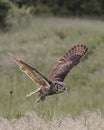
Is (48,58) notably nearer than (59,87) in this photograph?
No

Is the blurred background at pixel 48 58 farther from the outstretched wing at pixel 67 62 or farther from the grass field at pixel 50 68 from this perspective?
the outstretched wing at pixel 67 62

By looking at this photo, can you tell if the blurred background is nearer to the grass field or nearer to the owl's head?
the grass field

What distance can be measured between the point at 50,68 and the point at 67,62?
8.91 metres

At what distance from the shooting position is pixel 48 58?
18.7 m

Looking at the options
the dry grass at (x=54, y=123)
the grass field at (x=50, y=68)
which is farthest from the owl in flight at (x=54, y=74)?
the grass field at (x=50, y=68)

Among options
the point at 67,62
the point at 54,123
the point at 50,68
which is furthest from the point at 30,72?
the point at 50,68

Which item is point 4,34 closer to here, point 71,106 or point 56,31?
point 56,31

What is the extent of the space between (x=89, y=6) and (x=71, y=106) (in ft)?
99.0

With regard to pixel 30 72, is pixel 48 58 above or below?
below

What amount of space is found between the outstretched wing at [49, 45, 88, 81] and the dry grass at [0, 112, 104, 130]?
0.49 metres

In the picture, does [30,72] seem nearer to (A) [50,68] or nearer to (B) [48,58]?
(A) [50,68]

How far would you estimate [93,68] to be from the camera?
17141 millimetres

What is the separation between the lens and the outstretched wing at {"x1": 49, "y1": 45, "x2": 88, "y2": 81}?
24.4 ft

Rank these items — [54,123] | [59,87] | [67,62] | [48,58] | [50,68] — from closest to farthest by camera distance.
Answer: [59,87], [54,123], [67,62], [50,68], [48,58]
